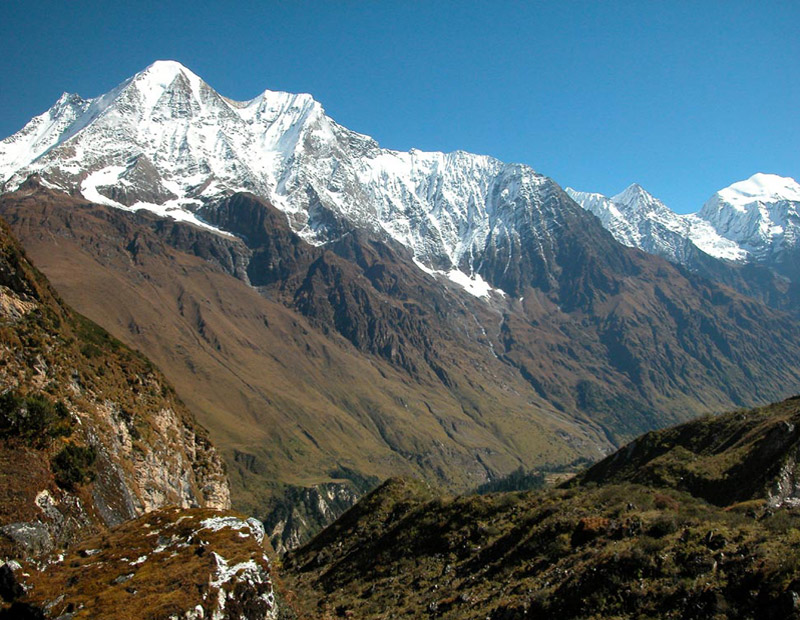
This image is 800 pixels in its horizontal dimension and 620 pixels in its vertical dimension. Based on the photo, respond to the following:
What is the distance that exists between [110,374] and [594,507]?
190 ft

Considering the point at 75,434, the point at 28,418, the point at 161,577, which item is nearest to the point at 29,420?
Answer: the point at 28,418

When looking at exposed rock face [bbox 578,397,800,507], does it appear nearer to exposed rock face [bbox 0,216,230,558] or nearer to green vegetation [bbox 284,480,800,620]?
green vegetation [bbox 284,480,800,620]

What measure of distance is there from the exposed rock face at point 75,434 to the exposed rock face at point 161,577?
381 centimetres

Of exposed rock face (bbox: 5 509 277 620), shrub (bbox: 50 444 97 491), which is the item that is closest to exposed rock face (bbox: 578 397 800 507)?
exposed rock face (bbox: 5 509 277 620)

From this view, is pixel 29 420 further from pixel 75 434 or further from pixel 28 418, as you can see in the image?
pixel 75 434

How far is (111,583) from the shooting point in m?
24.5

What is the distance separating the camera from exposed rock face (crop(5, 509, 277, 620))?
22.6m

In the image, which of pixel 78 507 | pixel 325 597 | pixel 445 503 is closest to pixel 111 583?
pixel 78 507

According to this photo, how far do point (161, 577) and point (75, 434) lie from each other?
23.3 meters

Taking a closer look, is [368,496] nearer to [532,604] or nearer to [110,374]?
[110,374]

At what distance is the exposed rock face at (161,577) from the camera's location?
22.6m

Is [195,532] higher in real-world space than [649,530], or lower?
higher

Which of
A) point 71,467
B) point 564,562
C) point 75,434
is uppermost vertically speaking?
point 75,434

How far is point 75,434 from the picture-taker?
141 ft
